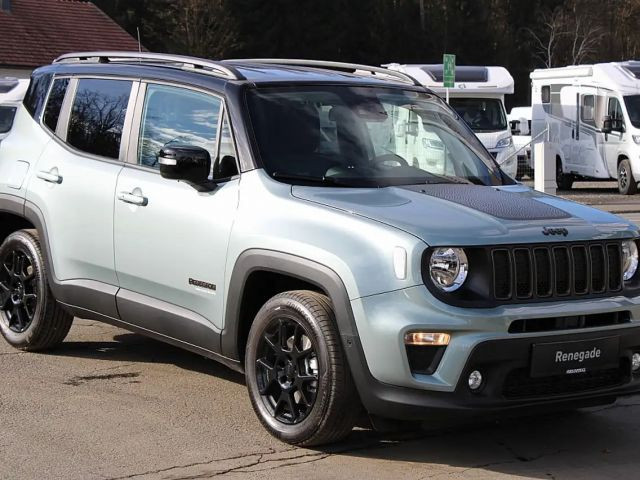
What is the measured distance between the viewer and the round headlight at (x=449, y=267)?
199 inches

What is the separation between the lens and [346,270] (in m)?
5.14

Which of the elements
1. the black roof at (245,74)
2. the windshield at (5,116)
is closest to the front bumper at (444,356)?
the black roof at (245,74)

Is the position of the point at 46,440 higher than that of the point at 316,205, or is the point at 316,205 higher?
the point at 316,205

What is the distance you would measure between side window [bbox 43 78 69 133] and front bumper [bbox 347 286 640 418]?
3.17 meters

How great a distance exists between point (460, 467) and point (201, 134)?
229cm

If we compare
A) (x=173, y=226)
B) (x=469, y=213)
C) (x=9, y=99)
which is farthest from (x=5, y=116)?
(x=469, y=213)

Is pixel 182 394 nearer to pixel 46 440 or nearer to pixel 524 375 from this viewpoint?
pixel 46 440

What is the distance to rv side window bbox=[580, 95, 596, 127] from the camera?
1001 inches

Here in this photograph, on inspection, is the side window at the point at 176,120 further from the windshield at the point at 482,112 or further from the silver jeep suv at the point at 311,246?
the windshield at the point at 482,112

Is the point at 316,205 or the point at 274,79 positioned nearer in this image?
the point at 316,205

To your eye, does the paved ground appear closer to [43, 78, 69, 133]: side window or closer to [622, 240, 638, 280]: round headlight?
[622, 240, 638, 280]: round headlight

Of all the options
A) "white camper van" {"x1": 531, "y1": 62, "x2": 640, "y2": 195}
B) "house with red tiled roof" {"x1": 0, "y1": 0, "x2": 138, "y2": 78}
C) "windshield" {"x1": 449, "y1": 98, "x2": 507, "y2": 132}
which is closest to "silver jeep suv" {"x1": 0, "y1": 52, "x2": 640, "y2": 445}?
"windshield" {"x1": 449, "y1": 98, "x2": 507, "y2": 132}

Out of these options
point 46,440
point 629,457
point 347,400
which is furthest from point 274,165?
point 629,457

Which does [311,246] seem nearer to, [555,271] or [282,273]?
[282,273]
